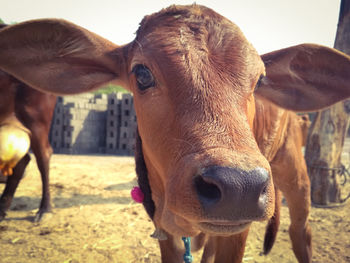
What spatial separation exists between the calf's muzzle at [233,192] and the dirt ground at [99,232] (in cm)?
231

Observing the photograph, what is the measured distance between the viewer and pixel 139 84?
1580 millimetres

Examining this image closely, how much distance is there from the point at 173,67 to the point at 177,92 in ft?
0.48

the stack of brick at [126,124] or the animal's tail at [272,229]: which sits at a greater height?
the animal's tail at [272,229]

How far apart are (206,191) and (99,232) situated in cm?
302

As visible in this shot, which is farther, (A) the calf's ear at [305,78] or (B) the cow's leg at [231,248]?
(A) the calf's ear at [305,78]

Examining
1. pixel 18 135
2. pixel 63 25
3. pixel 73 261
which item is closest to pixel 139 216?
pixel 73 261

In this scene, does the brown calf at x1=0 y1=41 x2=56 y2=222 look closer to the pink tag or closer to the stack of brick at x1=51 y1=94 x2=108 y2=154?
the pink tag

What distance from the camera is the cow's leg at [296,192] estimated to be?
8.44 ft

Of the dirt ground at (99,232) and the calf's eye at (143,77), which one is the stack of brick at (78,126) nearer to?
the dirt ground at (99,232)

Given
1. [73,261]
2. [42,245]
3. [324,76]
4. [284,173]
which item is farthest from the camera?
[42,245]

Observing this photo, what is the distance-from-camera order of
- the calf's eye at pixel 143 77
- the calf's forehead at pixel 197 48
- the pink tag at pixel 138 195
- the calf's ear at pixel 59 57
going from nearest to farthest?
the calf's forehead at pixel 197 48 → the calf's eye at pixel 143 77 → the calf's ear at pixel 59 57 → the pink tag at pixel 138 195

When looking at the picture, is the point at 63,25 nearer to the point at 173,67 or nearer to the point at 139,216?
the point at 173,67

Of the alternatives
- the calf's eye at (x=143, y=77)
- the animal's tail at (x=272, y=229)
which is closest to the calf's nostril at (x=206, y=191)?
the calf's eye at (x=143, y=77)

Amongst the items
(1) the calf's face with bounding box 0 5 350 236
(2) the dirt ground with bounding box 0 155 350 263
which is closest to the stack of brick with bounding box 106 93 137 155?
(2) the dirt ground with bounding box 0 155 350 263
